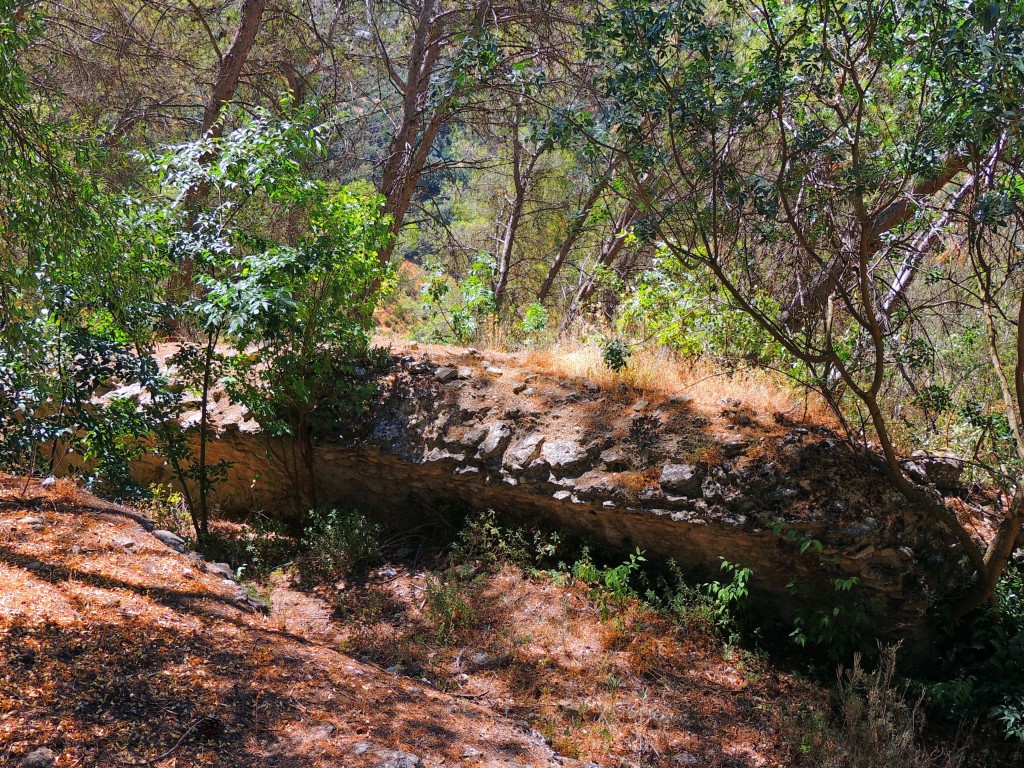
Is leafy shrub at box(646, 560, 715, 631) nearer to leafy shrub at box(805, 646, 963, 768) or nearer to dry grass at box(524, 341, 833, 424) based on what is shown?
leafy shrub at box(805, 646, 963, 768)

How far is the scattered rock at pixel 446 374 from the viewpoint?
721 centimetres

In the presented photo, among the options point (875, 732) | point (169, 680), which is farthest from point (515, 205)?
point (169, 680)

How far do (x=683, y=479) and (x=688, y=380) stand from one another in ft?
4.04

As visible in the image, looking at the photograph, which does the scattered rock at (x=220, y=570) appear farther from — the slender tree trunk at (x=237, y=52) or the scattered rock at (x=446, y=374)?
the slender tree trunk at (x=237, y=52)

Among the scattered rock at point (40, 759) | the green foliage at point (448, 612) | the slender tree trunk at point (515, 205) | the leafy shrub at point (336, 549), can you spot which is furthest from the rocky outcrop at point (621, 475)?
the slender tree trunk at point (515, 205)

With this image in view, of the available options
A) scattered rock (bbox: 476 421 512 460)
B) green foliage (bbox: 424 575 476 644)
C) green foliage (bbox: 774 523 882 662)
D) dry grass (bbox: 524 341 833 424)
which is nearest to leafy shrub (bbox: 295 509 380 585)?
green foliage (bbox: 424 575 476 644)

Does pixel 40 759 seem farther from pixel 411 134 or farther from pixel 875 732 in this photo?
pixel 411 134

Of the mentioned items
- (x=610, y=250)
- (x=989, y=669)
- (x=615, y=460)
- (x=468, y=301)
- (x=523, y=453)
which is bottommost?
(x=989, y=669)

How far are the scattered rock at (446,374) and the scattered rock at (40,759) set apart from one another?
4.78m

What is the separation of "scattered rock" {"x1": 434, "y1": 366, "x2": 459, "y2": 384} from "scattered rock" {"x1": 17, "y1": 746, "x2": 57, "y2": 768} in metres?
4.78

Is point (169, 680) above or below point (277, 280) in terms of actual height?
below

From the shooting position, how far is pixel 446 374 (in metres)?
7.22

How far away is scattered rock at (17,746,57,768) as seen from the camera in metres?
2.69

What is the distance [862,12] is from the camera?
438 cm
